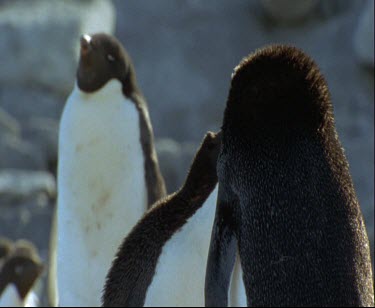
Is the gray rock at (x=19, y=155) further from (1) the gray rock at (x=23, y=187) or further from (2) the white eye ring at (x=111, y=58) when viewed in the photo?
(2) the white eye ring at (x=111, y=58)

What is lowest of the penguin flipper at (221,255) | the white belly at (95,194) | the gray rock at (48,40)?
the penguin flipper at (221,255)

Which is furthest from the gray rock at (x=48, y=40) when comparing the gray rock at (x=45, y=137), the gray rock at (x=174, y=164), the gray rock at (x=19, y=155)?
the gray rock at (x=174, y=164)

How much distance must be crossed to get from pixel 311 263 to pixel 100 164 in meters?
2.82

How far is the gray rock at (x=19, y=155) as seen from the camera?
34.0 ft

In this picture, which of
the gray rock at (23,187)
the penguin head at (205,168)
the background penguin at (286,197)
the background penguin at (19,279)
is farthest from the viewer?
the gray rock at (23,187)

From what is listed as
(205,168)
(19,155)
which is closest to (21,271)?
(205,168)

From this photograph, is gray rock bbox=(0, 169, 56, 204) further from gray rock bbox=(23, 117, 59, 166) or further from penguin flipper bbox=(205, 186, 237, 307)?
penguin flipper bbox=(205, 186, 237, 307)

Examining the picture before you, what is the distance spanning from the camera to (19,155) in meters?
10.4

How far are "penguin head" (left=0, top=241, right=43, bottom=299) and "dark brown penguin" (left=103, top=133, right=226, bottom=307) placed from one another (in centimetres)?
239

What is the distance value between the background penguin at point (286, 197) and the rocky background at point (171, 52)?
7.04m

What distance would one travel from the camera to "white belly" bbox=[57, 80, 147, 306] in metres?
5.87

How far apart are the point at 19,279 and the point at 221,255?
3.31 meters

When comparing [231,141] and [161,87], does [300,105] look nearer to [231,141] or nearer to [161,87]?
[231,141]

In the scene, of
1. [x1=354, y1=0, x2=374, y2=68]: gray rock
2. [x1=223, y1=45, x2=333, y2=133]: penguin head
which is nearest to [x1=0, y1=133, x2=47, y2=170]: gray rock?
[x1=354, y1=0, x2=374, y2=68]: gray rock
